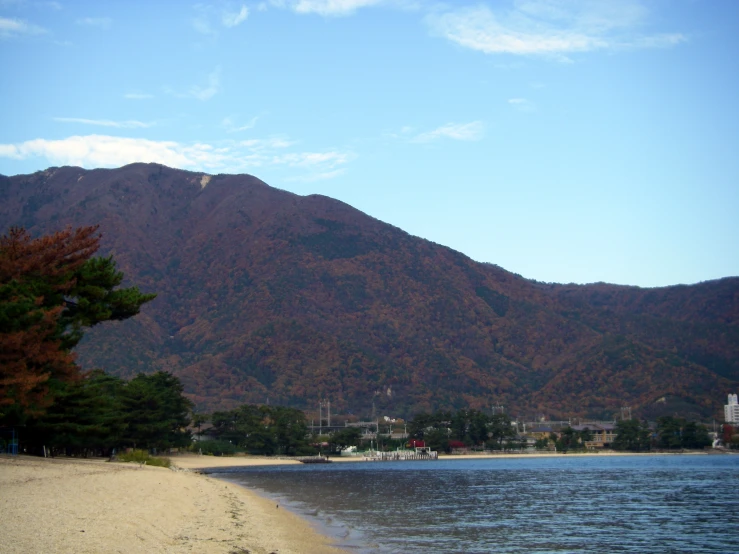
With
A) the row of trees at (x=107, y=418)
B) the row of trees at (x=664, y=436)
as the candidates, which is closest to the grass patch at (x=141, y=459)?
the row of trees at (x=107, y=418)

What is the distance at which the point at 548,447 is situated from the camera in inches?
5778

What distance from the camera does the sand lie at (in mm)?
15445

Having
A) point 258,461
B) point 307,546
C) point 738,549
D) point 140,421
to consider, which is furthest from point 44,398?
point 258,461

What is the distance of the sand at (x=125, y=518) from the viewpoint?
50.7 feet

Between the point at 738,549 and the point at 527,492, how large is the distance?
26.0 m

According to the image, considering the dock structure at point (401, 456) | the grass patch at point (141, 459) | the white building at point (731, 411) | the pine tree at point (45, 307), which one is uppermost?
the pine tree at point (45, 307)

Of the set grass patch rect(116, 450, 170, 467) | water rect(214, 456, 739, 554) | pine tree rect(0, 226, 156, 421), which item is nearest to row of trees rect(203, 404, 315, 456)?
grass patch rect(116, 450, 170, 467)

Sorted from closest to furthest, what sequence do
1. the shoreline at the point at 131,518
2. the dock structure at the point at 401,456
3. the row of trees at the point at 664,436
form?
1. the shoreline at the point at 131,518
2. the dock structure at the point at 401,456
3. the row of trees at the point at 664,436

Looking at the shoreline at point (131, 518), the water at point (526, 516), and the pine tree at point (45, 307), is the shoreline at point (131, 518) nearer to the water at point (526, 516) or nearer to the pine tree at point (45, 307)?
the water at point (526, 516)

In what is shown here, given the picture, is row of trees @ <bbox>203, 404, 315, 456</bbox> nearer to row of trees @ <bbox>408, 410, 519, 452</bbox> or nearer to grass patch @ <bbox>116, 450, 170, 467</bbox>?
row of trees @ <bbox>408, 410, 519, 452</bbox>

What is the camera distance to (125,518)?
1938 cm

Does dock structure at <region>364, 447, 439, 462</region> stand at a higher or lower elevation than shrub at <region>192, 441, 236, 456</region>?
lower

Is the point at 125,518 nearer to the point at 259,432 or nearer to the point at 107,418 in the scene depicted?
the point at 107,418

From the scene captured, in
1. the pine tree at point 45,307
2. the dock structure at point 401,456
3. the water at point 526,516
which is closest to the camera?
the water at point 526,516
